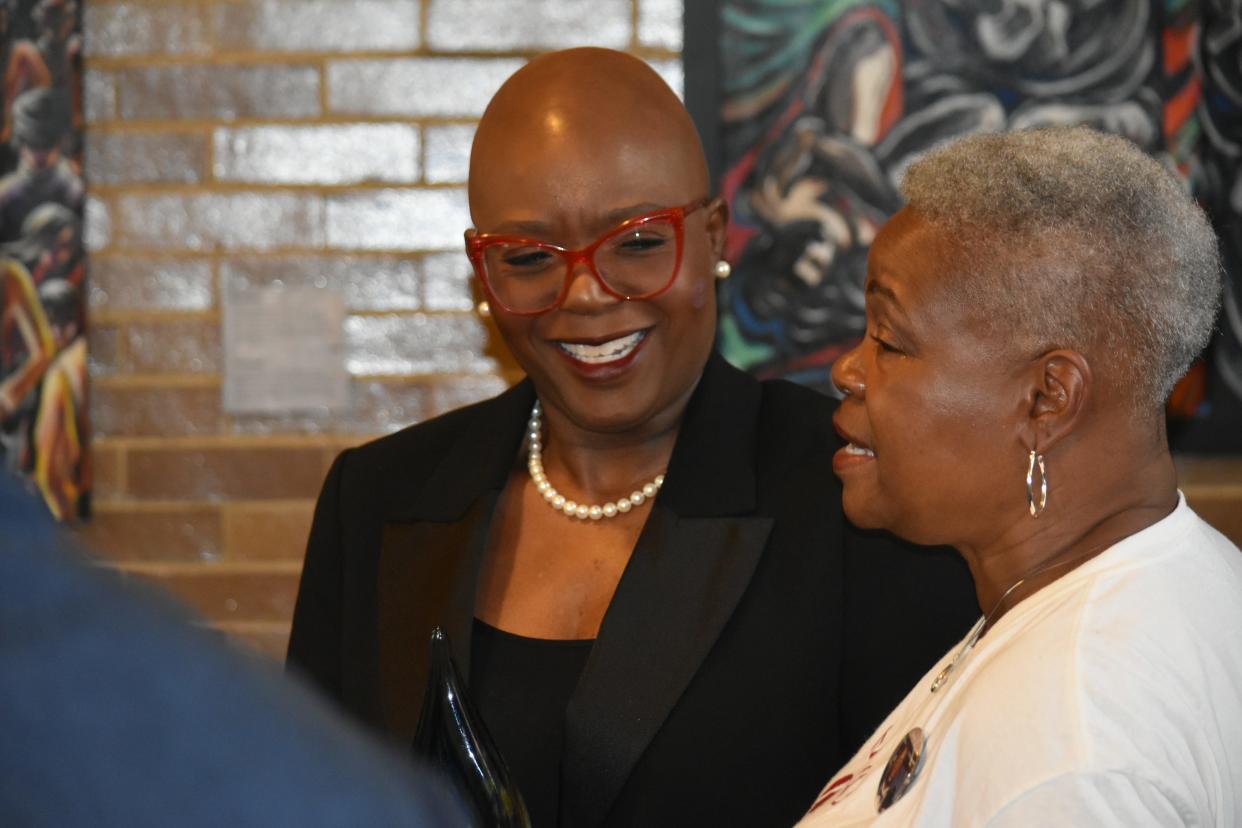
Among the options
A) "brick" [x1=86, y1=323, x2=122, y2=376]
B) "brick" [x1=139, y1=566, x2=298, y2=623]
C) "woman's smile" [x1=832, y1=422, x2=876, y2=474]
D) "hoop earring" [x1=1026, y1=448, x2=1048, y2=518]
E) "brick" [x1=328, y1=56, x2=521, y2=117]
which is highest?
"brick" [x1=328, y1=56, x2=521, y2=117]

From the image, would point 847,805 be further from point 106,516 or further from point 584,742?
point 106,516

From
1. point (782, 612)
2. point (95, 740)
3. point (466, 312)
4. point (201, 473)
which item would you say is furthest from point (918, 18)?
point (95, 740)

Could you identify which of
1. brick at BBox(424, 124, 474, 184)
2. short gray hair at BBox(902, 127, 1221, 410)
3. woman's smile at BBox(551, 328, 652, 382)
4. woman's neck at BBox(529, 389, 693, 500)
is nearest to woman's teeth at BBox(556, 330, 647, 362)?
woman's smile at BBox(551, 328, 652, 382)

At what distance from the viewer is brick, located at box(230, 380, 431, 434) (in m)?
2.75

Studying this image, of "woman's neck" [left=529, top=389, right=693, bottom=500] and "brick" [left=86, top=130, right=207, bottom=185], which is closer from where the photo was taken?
"woman's neck" [left=529, top=389, right=693, bottom=500]

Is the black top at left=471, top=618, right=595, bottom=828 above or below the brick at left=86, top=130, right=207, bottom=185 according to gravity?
below

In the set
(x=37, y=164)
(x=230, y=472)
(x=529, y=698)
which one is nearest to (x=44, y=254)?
(x=37, y=164)

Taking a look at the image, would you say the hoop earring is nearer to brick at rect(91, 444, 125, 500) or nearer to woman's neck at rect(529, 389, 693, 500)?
woman's neck at rect(529, 389, 693, 500)

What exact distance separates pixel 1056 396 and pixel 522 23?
1.70 metres

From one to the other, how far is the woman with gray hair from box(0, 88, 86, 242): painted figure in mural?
181cm

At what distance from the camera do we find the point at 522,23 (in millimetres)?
2703

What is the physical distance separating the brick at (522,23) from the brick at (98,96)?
1.97 ft

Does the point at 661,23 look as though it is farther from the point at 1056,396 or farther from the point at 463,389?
the point at 1056,396

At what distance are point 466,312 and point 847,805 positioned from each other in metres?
1.62
